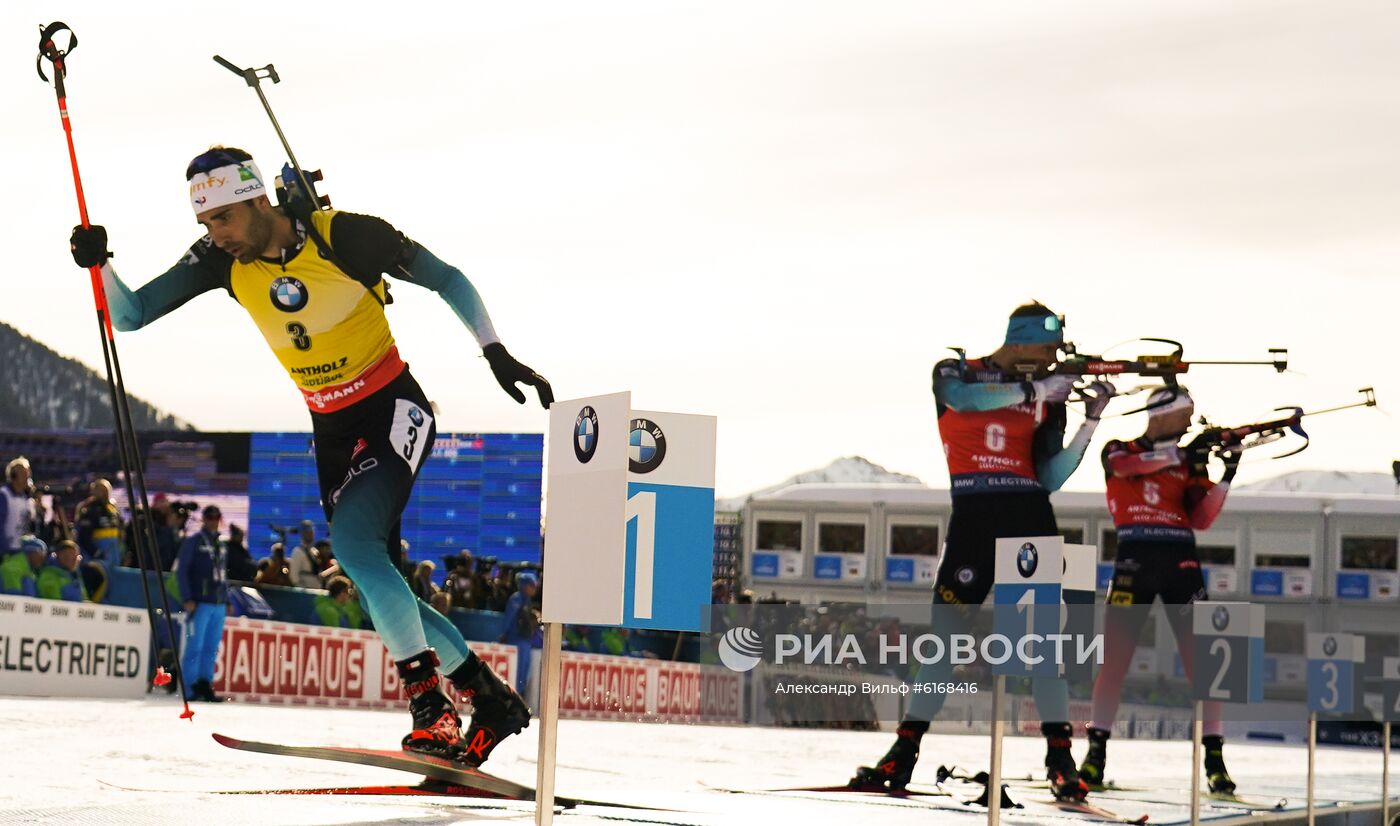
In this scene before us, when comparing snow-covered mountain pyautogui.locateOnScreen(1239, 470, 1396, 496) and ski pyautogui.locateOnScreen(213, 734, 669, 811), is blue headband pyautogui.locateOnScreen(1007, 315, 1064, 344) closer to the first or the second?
ski pyautogui.locateOnScreen(213, 734, 669, 811)

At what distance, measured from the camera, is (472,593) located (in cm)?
2123

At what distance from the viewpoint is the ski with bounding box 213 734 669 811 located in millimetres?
6750

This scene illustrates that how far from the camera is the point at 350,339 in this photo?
285 inches

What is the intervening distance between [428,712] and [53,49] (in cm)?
302

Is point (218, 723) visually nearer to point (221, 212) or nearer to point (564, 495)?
point (221, 212)

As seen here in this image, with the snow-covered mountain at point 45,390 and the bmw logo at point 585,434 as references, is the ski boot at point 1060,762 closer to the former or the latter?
the bmw logo at point 585,434

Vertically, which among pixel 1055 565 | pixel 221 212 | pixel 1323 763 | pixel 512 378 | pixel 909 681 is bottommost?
pixel 1323 763

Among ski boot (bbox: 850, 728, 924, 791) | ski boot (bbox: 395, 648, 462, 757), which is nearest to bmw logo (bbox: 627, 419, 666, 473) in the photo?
ski boot (bbox: 395, 648, 462, 757)

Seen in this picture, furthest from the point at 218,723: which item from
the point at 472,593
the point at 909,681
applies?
the point at 472,593

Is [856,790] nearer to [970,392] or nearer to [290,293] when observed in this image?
[970,392]

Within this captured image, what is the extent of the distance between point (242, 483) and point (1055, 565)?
30.9 meters

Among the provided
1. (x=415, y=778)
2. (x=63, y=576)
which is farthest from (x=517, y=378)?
(x=63, y=576)

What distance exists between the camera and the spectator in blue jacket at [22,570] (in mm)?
13422

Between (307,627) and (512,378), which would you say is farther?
(307,627)
